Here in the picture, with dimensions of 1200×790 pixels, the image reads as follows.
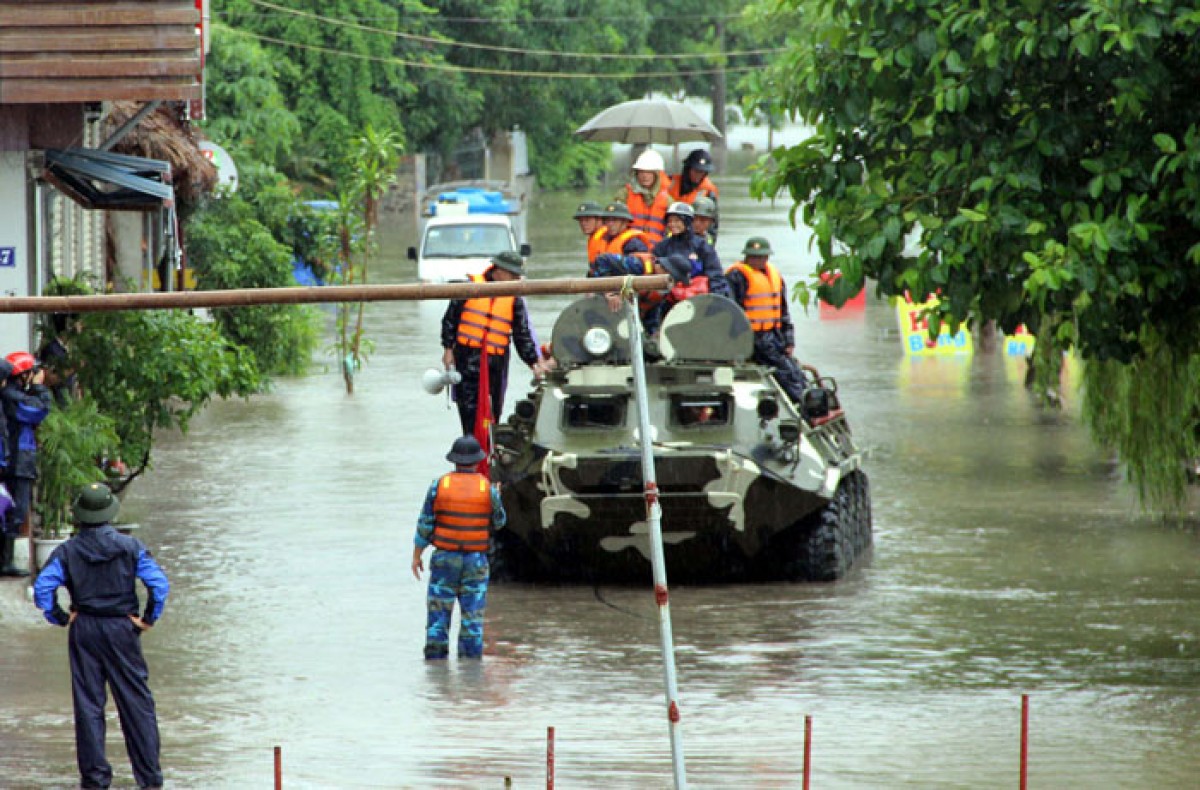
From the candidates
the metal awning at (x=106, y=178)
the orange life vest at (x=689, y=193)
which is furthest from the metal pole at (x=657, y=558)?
the orange life vest at (x=689, y=193)

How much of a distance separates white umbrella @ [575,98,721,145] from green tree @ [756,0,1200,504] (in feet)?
33.6

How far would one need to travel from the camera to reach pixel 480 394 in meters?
17.2

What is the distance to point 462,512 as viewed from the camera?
1340cm

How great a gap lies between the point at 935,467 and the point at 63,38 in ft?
33.0

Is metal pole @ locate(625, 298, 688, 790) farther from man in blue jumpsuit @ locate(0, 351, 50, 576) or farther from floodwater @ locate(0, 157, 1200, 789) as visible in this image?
man in blue jumpsuit @ locate(0, 351, 50, 576)

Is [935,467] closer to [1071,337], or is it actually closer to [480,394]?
[480,394]

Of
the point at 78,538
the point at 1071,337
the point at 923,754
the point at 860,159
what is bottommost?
the point at 923,754

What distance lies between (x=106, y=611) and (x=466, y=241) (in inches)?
1145

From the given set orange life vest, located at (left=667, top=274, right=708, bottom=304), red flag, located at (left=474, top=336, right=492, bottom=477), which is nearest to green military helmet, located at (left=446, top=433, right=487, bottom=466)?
red flag, located at (left=474, top=336, right=492, bottom=477)

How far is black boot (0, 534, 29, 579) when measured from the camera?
15.1 m

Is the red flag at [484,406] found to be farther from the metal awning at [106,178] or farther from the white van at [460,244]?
the white van at [460,244]

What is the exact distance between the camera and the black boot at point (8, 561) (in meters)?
15.1

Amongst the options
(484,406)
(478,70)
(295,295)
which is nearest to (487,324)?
(484,406)

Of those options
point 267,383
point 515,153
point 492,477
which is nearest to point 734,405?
point 492,477
